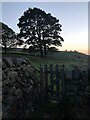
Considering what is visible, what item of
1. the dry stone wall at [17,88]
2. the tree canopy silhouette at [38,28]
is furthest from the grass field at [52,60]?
the dry stone wall at [17,88]

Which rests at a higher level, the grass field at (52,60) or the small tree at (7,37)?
the small tree at (7,37)

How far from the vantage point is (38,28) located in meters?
30.3

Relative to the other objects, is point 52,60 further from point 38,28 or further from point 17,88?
point 17,88

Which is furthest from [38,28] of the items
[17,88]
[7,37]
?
[17,88]

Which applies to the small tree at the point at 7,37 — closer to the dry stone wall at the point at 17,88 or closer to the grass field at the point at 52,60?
the grass field at the point at 52,60

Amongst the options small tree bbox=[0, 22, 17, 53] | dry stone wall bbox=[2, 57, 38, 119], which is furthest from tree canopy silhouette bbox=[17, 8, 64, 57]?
dry stone wall bbox=[2, 57, 38, 119]

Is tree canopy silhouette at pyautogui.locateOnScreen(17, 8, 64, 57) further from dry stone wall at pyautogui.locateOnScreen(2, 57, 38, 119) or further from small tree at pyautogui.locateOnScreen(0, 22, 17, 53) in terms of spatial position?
dry stone wall at pyautogui.locateOnScreen(2, 57, 38, 119)

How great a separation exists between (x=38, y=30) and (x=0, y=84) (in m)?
25.1

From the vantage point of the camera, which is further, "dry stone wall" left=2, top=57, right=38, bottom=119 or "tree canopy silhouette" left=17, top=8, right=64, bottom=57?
"tree canopy silhouette" left=17, top=8, right=64, bottom=57

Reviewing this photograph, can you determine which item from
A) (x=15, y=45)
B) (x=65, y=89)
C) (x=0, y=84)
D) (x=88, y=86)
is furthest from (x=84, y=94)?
(x=15, y=45)

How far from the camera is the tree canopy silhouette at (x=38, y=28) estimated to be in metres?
29.9

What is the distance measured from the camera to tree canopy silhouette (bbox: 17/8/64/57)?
29875mm

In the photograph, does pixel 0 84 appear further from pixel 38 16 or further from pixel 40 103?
pixel 38 16

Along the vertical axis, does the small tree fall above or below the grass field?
above
